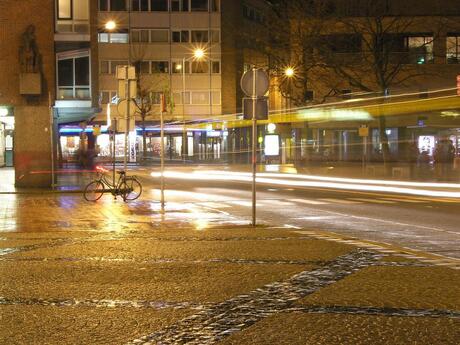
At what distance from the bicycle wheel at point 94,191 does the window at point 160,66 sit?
4665 centimetres

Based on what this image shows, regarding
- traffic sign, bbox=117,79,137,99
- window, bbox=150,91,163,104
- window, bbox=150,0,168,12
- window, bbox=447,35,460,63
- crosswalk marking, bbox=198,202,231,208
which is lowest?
crosswalk marking, bbox=198,202,231,208

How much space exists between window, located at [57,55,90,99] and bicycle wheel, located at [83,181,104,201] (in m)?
10.1

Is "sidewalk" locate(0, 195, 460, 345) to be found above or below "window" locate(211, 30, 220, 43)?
below

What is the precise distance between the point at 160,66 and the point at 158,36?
117 inches

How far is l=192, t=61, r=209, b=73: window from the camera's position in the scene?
68.3 meters

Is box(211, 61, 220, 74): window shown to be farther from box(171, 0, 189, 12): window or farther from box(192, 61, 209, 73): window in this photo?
box(171, 0, 189, 12): window

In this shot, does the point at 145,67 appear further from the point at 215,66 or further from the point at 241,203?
the point at 241,203

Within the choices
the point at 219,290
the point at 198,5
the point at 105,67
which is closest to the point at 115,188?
the point at 219,290

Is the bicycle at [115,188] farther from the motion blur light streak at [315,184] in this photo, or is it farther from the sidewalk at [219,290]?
the motion blur light streak at [315,184]

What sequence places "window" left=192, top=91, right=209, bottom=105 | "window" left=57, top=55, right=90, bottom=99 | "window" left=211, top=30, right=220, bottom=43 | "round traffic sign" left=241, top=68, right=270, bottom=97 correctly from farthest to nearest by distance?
"window" left=192, top=91, right=209, bottom=105 → "window" left=211, top=30, right=220, bottom=43 → "window" left=57, top=55, right=90, bottom=99 → "round traffic sign" left=241, top=68, right=270, bottom=97

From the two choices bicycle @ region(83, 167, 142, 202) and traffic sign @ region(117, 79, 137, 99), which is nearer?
traffic sign @ region(117, 79, 137, 99)

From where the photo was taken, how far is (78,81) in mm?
32250

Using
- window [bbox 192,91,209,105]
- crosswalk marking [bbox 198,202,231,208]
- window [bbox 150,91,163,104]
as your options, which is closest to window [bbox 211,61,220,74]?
window [bbox 192,91,209,105]

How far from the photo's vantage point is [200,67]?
6856 centimetres
